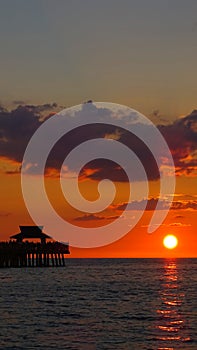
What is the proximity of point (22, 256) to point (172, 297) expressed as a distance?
175 ft

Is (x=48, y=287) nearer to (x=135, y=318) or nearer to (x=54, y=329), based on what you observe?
(x=135, y=318)

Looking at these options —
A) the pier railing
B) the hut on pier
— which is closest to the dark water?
the pier railing

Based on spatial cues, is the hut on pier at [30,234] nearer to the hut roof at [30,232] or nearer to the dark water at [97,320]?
the hut roof at [30,232]

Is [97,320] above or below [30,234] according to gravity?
below

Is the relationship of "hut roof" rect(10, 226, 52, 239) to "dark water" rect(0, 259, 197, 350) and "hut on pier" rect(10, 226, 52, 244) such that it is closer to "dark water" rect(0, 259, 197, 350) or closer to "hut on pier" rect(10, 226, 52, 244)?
"hut on pier" rect(10, 226, 52, 244)

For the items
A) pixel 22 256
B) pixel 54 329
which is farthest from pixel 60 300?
pixel 22 256

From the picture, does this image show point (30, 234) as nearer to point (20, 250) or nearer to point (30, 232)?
point (30, 232)

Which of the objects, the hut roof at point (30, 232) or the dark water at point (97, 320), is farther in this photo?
the hut roof at point (30, 232)

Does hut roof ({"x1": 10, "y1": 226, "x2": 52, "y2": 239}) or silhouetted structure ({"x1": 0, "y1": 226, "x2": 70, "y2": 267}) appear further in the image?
hut roof ({"x1": 10, "y1": 226, "x2": 52, "y2": 239})

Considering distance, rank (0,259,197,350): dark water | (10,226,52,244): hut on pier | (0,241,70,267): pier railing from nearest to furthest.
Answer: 1. (0,259,197,350): dark water
2. (0,241,70,267): pier railing
3. (10,226,52,244): hut on pier

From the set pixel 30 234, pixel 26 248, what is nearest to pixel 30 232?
pixel 30 234

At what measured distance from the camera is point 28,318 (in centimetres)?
4291

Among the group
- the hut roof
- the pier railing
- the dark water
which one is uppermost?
the hut roof

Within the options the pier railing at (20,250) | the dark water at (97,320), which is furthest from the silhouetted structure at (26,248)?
the dark water at (97,320)
